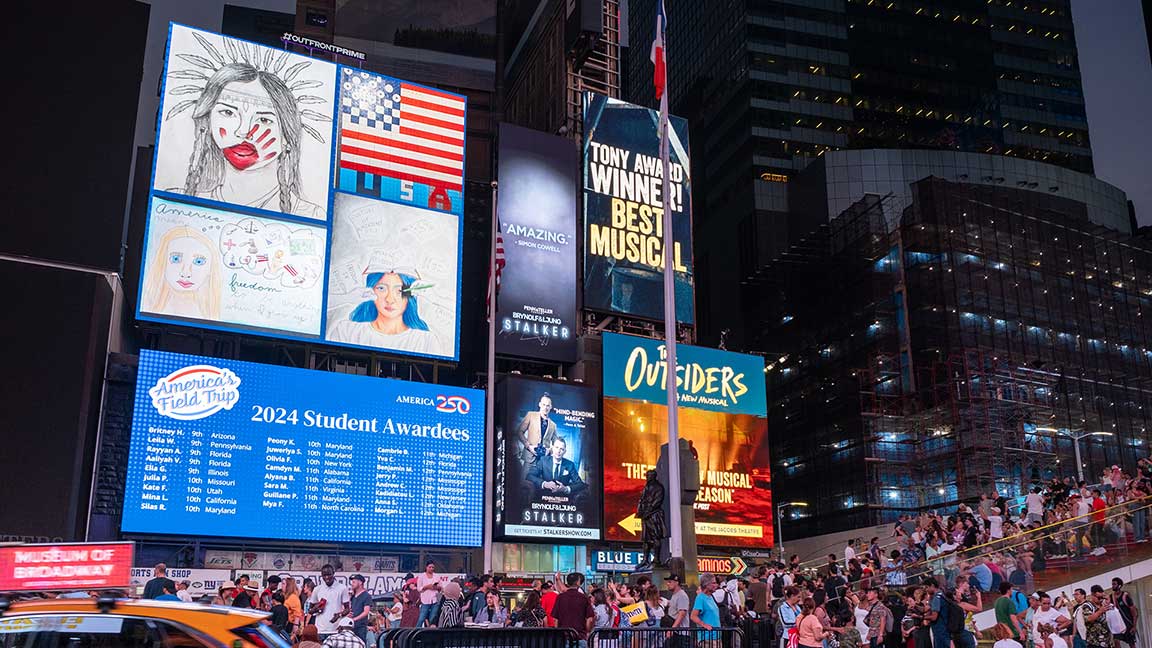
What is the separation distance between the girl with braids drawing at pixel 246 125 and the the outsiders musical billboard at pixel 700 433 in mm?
13321

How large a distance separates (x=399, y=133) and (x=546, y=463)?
13.1 meters

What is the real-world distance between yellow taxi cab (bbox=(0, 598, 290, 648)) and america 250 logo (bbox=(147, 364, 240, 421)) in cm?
2405

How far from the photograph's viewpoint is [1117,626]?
19.7 metres

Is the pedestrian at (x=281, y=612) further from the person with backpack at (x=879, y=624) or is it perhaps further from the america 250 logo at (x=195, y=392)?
the america 250 logo at (x=195, y=392)

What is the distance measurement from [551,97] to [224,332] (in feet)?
72.2

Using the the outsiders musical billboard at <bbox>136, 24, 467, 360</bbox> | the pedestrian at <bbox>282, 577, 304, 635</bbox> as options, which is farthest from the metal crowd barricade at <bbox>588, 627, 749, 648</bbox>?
the the outsiders musical billboard at <bbox>136, 24, 467, 360</bbox>

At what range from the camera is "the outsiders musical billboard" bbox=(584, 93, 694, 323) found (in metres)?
40.7

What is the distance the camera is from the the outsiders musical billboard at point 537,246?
38031 mm

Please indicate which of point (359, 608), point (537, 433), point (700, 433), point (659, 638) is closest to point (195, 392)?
point (537, 433)

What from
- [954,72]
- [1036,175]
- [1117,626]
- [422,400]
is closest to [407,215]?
[422,400]

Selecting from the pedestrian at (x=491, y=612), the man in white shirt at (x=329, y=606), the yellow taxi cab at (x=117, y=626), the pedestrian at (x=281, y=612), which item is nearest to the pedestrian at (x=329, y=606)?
the man in white shirt at (x=329, y=606)

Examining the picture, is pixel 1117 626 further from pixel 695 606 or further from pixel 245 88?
pixel 245 88

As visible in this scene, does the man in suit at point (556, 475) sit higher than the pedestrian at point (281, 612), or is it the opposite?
the man in suit at point (556, 475)

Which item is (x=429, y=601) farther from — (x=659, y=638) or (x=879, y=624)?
(x=879, y=624)
